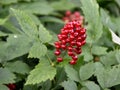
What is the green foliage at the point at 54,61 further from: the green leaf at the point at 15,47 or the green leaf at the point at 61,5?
the green leaf at the point at 61,5

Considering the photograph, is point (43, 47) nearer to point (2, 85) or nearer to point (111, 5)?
point (2, 85)

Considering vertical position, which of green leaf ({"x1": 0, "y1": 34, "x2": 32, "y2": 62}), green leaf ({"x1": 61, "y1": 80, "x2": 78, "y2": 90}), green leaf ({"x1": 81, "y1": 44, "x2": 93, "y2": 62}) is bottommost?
green leaf ({"x1": 61, "y1": 80, "x2": 78, "y2": 90})

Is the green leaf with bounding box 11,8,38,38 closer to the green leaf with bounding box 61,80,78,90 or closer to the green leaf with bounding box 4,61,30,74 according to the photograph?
the green leaf with bounding box 4,61,30,74

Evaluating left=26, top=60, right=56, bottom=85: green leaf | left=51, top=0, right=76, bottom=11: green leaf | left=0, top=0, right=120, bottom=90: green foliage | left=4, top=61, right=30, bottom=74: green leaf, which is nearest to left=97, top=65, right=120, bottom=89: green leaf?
left=0, top=0, right=120, bottom=90: green foliage

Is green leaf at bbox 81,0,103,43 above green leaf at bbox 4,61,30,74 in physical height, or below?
above

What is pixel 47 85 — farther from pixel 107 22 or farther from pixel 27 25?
pixel 107 22

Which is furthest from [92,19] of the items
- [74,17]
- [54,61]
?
Result: [74,17]

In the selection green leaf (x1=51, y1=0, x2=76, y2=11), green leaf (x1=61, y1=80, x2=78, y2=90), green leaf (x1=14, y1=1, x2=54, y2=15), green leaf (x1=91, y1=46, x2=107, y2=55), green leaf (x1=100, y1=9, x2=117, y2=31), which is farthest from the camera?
green leaf (x1=51, y1=0, x2=76, y2=11)
